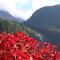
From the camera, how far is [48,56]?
1677 centimetres

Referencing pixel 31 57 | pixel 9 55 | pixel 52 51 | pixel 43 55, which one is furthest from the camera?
pixel 52 51

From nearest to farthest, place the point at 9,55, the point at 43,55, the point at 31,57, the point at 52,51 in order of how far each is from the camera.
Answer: the point at 9,55
the point at 31,57
the point at 43,55
the point at 52,51

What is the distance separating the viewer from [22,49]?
14570 mm

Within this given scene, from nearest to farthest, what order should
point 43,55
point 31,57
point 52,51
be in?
point 31,57 → point 43,55 → point 52,51

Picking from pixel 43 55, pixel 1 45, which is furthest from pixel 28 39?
pixel 1 45

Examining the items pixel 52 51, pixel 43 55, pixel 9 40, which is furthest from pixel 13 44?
pixel 52 51

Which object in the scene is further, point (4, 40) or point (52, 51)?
point (52, 51)

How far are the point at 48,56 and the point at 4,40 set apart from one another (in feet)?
9.64

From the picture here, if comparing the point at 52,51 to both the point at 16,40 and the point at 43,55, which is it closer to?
the point at 43,55

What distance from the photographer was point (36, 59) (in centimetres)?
1503

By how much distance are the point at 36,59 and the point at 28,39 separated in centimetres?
151

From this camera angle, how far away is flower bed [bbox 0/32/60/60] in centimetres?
1377

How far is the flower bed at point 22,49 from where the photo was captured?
13772 millimetres

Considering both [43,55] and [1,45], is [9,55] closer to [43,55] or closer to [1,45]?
[1,45]
